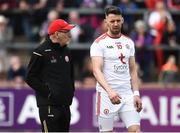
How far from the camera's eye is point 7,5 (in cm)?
2016

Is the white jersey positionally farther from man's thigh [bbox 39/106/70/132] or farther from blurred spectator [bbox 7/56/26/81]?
blurred spectator [bbox 7/56/26/81]

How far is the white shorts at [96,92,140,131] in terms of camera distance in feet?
33.3

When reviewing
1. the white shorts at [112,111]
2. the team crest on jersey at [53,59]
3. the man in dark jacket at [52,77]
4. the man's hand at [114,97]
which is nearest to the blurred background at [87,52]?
the white shorts at [112,111]

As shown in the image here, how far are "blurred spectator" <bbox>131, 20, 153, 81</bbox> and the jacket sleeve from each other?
8.64 m

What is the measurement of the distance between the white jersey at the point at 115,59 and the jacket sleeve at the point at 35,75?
29.7 inches

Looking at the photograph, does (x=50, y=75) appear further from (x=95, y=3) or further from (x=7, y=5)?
(x=7, y=5)

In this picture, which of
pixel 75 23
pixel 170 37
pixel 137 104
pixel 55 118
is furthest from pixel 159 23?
pixel 55 118

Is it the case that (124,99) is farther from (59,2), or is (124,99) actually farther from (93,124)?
(59,2)

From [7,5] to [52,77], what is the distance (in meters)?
10.4

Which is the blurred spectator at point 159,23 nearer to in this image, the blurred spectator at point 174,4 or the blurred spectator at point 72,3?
the blurred spectator at point 174,4

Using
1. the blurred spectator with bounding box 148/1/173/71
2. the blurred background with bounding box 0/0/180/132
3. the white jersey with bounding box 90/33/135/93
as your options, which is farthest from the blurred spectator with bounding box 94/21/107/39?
the white jersey with bounding box 90/33/135/93

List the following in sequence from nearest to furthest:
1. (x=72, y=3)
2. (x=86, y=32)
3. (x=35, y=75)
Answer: (x=35, y=75) < (x=86, y=32) < (x=72, y=3)

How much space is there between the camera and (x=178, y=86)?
16.6 m

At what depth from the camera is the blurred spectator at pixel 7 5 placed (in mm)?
20062
